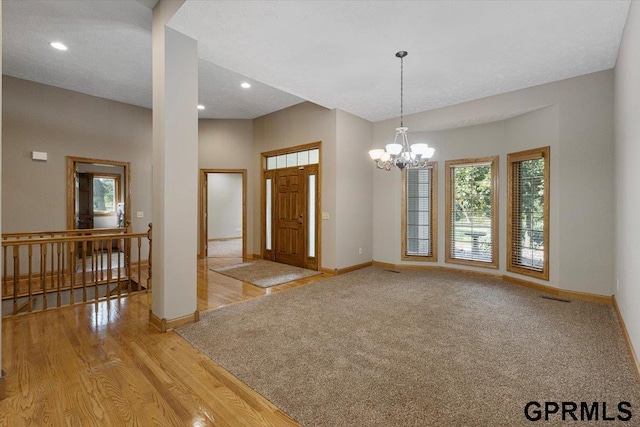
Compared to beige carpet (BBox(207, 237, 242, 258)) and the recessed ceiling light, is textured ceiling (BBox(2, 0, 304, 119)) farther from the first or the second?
beige carpet (BBox(207, 237, 242, 258))

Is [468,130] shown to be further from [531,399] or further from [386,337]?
[531,399]

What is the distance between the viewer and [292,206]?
632 centimetres

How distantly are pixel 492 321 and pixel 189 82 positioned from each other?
426 centimetres

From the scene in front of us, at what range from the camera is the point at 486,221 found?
215 inches

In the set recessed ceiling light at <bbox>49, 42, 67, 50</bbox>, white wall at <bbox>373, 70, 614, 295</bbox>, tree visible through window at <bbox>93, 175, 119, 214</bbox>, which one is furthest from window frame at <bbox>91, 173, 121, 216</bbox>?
white wall at <bbox>373, 70, 614, 295</bbox>

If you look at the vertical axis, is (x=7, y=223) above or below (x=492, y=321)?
above

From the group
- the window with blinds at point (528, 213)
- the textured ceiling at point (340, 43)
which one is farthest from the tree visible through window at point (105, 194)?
the window with blinds at point (528, 213)

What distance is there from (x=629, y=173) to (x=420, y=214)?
344cm

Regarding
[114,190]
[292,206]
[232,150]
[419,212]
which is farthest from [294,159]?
[114,190]

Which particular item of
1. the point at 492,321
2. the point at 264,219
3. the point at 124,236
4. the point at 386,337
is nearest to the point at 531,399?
the point at 386,337

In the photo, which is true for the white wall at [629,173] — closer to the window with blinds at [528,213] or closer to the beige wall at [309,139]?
the window with blinds at [528,213]

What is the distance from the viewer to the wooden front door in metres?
6.14

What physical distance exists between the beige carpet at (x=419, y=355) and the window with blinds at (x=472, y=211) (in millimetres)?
1399

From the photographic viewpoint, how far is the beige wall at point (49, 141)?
4863mm
